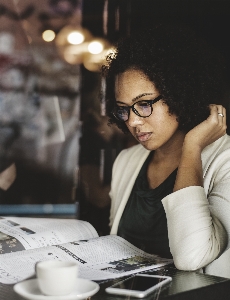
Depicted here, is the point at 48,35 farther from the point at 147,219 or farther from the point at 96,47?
the point at 147,219

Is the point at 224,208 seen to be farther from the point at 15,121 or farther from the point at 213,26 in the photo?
the point at 15,121

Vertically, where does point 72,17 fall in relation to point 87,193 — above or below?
above

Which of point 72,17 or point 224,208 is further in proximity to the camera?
point 72,17

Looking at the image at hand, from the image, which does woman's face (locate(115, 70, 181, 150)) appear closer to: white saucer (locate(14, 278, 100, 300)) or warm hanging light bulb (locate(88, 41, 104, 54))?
white saucer (locate(14, 278, 100, 300))

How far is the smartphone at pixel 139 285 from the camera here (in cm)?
76

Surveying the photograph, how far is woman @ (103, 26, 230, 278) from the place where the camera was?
1.17m

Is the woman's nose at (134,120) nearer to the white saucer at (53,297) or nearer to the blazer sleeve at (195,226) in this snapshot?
the blazer sleeve at (195,226)

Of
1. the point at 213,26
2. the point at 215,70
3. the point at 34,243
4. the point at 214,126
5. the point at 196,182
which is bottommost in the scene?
the point at 34,243

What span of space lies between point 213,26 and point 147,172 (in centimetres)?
50

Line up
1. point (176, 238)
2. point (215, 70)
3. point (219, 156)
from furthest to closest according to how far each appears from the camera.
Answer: point (215, 70) → point (219, 156) → point (176, 238)

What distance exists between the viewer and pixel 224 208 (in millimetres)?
1077

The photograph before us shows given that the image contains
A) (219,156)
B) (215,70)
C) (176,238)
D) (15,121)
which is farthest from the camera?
(15,121)

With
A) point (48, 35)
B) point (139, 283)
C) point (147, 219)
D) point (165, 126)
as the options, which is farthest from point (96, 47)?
point (139, 283)

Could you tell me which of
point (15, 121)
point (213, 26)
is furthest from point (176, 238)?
point (15, 121)
